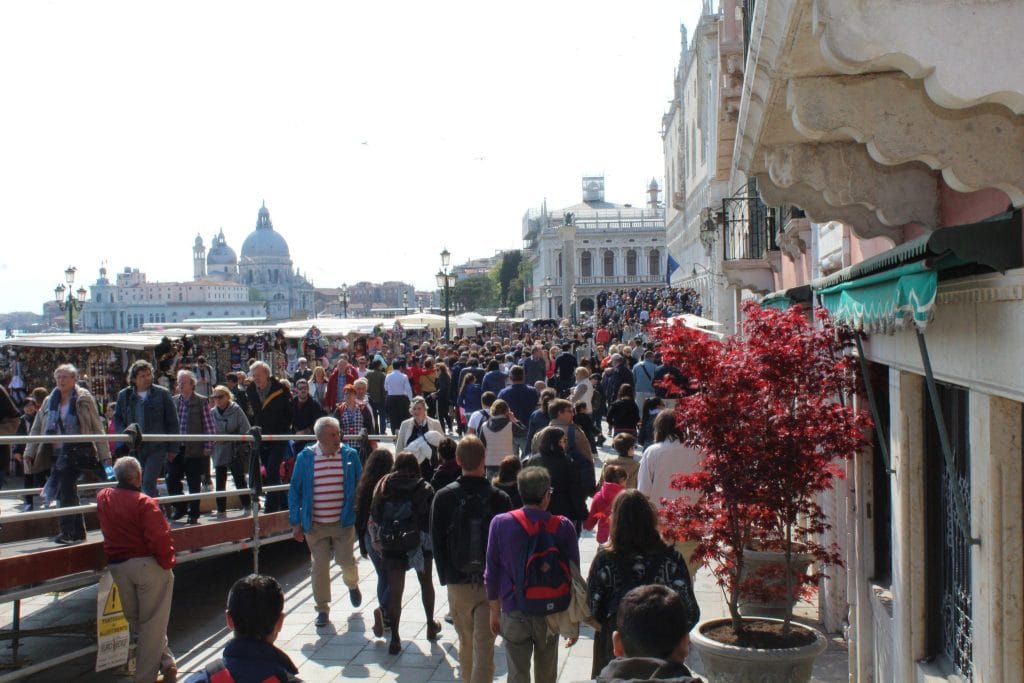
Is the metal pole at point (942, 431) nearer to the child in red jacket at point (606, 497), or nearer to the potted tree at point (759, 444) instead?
the potted tree at point (759, 444)

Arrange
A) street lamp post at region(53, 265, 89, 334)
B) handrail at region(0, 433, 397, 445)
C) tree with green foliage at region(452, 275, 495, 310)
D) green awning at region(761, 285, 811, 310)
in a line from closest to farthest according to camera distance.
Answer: handrail at region(0, 433, 397, 445)
green awning at region(761, 285, 811, 310)
street lamp post at region(53, 265, 89, 334)
tree with green foliage at region(452, 275, 495, 310)

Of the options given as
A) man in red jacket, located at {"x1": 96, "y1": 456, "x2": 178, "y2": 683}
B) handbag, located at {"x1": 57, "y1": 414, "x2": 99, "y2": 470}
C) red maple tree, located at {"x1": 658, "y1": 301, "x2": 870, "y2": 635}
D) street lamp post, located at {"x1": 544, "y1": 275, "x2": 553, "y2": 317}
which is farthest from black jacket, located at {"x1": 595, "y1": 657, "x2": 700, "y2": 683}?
street lamp post, located at {"x1": 544, "y1": 275, "x2": 553, "y2": 317}

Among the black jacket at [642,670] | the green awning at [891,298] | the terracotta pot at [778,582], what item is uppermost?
the green awning at [891,298]

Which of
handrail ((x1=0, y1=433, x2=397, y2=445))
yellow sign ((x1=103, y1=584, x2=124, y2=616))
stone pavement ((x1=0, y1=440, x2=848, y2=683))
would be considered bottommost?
stone pavement ((x1=0, y1=440, x2=848, y2=683))

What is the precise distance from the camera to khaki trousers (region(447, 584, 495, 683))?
671cm

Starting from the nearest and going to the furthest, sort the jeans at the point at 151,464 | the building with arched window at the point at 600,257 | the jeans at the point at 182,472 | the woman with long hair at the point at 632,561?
1. the woman with long hair at the point at 632,561
2. the jeans at the point at 151,464
3. the jeans at the point at 182,472
4. the building with arched window at the point at 600,257

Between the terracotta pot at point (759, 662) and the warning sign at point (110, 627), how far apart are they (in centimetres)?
391

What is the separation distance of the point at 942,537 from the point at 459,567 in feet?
9.33

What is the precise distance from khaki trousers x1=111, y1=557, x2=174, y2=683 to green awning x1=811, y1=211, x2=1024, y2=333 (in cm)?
492

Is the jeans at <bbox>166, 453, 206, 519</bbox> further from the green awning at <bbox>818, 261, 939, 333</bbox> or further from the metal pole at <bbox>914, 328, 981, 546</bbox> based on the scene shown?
the metal pole at <bbox>914, 328, 981, 546</bbox>

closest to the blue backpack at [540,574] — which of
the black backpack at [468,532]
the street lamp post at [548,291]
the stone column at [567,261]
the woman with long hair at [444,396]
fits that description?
the black backpack at [468,532]

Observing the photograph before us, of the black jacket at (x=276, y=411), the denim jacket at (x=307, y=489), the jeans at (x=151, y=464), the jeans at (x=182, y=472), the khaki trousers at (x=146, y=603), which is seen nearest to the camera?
the khaki trousers at (x=146, y=603)

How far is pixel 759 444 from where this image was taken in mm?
5965

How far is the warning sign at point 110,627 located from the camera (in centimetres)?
733
